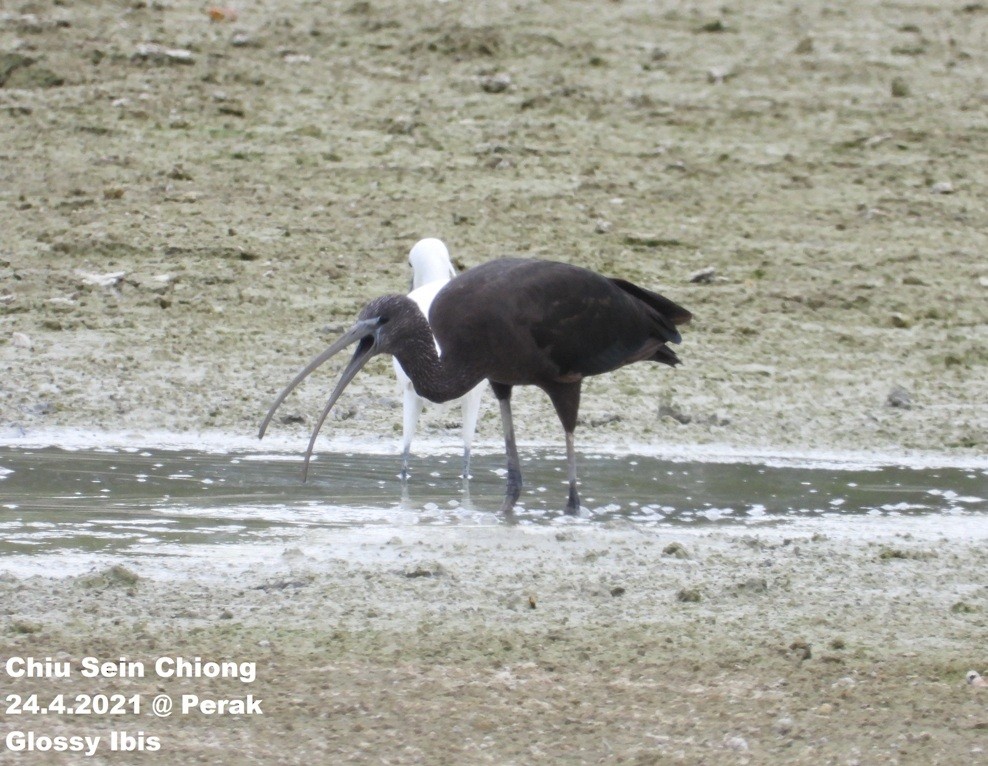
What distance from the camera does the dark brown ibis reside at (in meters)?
7.00

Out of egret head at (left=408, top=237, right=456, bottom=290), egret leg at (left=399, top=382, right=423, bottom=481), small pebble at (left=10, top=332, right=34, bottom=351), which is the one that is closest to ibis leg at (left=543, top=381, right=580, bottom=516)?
egret leg at (left=399, top=382, right=423, bottom=481)

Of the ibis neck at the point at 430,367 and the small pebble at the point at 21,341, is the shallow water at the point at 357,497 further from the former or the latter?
the small pebble at the point at 21,341

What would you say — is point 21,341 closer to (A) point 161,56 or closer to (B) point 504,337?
(B) point 504,337

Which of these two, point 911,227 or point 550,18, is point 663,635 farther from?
point 550,18

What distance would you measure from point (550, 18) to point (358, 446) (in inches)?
279

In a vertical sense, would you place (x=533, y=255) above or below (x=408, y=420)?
above

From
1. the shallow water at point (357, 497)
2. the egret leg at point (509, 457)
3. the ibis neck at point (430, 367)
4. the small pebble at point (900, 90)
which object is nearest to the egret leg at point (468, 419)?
the shallow water at point (357, 497)

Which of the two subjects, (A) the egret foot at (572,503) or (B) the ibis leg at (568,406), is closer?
(A) the egret foot at (572,503)

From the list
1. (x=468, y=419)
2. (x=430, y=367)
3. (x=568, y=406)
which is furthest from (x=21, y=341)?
(x=568, y=406)

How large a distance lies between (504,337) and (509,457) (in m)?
0.59

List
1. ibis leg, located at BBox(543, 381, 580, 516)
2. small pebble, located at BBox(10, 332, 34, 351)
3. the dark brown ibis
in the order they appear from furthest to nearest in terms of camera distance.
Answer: small pebble, located at BBox(10, 332, 34, 351), ibis leg, located at BBox(543, 381, 580, 516), the dark brown ibis

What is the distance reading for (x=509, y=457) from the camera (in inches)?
290

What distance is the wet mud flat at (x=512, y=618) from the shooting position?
167 inches

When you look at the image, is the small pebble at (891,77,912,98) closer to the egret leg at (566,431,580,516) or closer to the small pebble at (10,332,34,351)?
the small pebble at (10,332,34,351)
